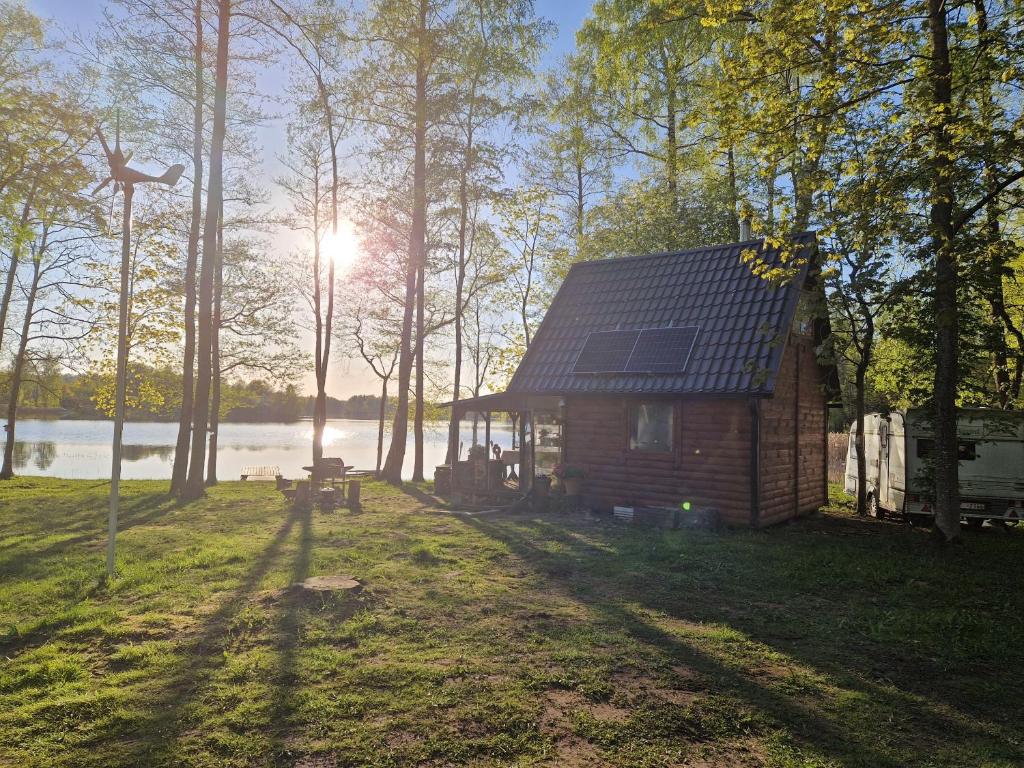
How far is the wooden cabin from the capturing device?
41.4 ft

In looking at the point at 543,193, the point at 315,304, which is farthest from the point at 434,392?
the point at 543,193

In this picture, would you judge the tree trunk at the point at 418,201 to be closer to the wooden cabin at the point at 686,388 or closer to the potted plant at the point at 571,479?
the wooden cabin at the point at 686,388

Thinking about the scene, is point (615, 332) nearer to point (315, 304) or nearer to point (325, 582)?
point (325, 582)

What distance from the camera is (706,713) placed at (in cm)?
457

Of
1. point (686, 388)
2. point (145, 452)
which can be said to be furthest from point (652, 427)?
point (145, 452)

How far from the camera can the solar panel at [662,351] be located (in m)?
13.5

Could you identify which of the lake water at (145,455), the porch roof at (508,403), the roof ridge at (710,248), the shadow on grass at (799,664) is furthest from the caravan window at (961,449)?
the lake water at (145,455)

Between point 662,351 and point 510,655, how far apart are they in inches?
377

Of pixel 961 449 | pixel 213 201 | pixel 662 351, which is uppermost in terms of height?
pixel 213 201

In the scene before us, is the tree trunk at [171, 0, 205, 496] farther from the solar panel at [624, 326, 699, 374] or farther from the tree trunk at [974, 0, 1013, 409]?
the tree trunk at [974, 0, 1013, 409]

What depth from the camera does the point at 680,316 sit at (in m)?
14.6

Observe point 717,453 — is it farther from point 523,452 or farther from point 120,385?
point 120,385

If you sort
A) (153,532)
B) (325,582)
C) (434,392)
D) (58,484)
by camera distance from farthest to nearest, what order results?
(434,392), (58,484), (153,532), (325,582)

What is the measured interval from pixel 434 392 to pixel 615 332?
2082 centimetres
